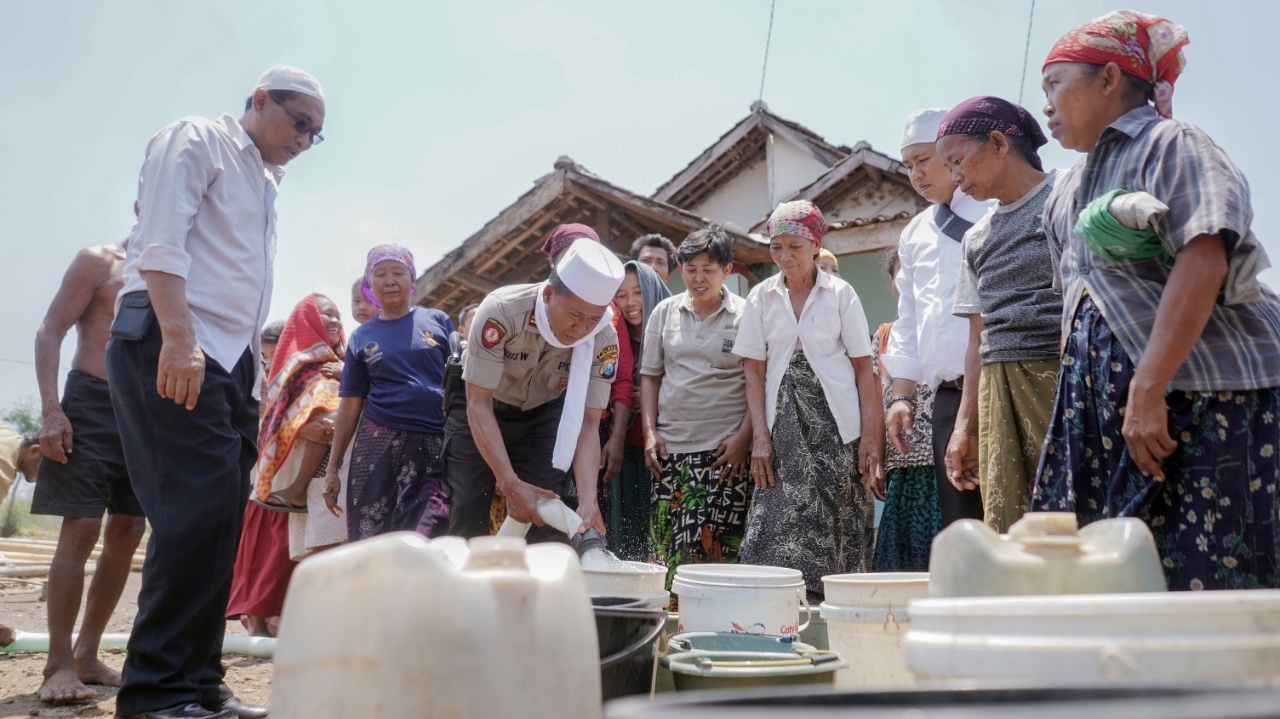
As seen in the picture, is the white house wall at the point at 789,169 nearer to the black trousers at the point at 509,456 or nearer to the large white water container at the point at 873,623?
the black trousers at the point at 509,456

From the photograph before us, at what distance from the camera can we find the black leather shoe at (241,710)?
3.07m

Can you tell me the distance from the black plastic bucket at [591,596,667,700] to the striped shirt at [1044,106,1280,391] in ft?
4.28

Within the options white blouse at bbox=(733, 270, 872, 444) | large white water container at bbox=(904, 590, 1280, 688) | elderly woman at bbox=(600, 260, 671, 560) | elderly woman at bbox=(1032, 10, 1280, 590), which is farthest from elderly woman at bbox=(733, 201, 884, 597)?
large white water container at bbox=(904, 590, 1280, 688)

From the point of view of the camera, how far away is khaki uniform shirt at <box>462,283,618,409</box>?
411 centimetres

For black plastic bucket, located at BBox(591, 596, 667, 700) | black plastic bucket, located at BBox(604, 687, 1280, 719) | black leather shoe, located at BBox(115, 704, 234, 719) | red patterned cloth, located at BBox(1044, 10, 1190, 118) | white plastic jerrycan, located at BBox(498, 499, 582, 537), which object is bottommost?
black leather shoe, located at BBox(115, 704, 234, 719)

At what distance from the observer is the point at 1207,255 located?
88.4 inches

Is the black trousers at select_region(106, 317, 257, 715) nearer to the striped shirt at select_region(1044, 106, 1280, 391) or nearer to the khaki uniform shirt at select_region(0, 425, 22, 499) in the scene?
the khaki uniform shirt at select_region(0, 425, 22, 499)

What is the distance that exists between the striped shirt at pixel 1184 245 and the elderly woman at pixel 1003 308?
508 millimetres

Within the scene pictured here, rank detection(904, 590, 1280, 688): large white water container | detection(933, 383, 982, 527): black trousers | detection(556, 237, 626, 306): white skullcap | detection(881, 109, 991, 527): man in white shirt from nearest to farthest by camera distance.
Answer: detection(904, 590, 1280, 688): large white water container → detection(933, 383, 982, 527): black trousers → detection(881, 109, 991, 527): man in white shirt → detection(556, 237, 626, 306): white skullcap

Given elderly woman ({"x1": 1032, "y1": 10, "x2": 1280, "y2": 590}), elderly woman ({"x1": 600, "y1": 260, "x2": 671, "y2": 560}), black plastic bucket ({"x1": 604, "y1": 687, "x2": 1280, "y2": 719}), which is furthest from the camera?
elderly woman ({"x1": 600, "y1": 260, "x2": 671, "y2": 560})

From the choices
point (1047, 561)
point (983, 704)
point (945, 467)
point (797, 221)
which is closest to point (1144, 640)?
point (983, 704)

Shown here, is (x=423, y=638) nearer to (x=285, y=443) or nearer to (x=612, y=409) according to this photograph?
(x=612, y=409)

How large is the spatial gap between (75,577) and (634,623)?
2605 mm

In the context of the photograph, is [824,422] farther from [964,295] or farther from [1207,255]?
[1207,255]
